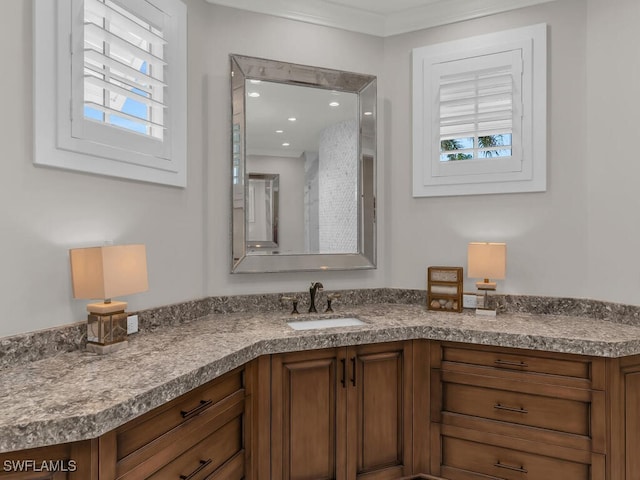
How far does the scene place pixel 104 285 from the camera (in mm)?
1600

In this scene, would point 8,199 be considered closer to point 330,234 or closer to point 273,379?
point 273,379

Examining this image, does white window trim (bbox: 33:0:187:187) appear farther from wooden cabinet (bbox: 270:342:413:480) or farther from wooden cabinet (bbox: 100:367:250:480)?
wooden cabinet (bbox: 270:342:413:480)

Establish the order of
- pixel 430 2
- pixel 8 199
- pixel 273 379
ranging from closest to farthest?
pixel 8 199
pixel 273 379
pixel 430 2

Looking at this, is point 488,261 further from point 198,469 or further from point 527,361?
point 198,469

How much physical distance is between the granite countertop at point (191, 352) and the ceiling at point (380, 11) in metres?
1.85

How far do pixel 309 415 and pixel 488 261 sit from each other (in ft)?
4.31

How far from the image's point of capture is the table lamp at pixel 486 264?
2398 millimetres

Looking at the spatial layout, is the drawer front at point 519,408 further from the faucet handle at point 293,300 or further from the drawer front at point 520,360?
the faucet handle at point 293,300

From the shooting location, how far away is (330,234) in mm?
2688

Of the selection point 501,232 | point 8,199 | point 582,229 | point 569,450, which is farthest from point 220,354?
point 582,229

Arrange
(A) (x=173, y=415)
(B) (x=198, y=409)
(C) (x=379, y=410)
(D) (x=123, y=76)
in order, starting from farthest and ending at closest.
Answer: (C) (x=379, y=410), (D) (x=123, y=76), (B) (x=198, y=409), (A) (x=173, y=415)

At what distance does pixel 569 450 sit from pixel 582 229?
3.98 feet

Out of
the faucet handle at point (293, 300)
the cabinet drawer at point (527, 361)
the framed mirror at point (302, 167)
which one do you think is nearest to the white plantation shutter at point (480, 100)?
the framed mirror at point (302, 167)

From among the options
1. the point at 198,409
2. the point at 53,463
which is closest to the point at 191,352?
the point at 198,409
